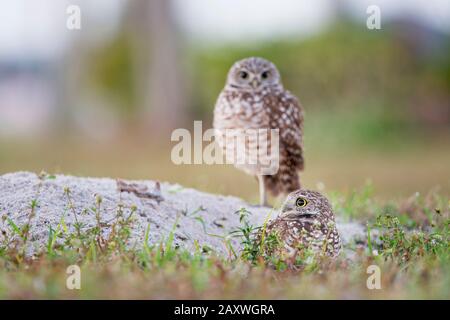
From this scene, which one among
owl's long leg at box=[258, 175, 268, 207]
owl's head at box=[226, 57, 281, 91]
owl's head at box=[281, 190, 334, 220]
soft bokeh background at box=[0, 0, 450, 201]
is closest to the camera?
owl's head at box=[281, 190, 334, 220]

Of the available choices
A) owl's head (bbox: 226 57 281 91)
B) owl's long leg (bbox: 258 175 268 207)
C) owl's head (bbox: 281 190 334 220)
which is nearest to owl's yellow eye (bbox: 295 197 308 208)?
owl's head (bbox: 281 190 334 220)

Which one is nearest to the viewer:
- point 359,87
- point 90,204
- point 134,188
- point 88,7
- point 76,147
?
point 90,204

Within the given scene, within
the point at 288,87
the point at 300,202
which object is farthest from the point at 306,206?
the point at 288,87

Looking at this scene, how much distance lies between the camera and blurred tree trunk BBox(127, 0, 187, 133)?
18.6 m

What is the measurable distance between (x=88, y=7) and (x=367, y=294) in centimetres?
2026

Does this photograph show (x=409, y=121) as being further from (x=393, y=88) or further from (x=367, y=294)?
(x=367, y=294)

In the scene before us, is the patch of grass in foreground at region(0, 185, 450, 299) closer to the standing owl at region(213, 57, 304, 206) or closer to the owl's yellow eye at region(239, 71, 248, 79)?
the standing owl at region(213, 57, 304, 206)

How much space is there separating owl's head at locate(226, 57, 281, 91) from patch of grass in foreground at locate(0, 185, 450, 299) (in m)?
2.63

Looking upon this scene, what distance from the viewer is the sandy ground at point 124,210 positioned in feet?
16.7

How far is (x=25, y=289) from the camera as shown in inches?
148
